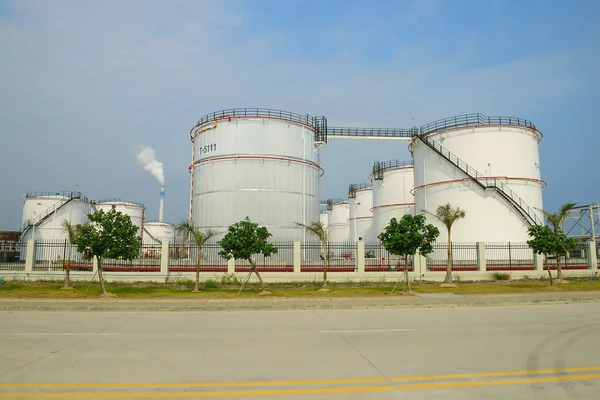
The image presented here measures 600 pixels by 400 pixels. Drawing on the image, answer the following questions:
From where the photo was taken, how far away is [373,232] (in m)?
57.7

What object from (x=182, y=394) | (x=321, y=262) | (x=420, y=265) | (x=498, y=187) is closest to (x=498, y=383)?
(x=182, y=394)

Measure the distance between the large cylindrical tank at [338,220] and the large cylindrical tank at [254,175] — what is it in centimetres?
3814

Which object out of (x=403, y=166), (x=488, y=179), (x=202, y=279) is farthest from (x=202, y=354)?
(x=403, y=166)

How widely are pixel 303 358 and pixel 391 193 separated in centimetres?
4654

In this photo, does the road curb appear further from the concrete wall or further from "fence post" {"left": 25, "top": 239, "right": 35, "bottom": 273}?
"fence post" {"left": 25, "top": 239, "right": 35, "bottom": 273}

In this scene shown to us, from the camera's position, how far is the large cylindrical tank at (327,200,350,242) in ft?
247

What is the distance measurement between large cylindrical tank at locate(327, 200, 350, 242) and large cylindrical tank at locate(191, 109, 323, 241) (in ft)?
125

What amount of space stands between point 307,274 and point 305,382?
21423 mm

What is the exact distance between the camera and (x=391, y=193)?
174 feet

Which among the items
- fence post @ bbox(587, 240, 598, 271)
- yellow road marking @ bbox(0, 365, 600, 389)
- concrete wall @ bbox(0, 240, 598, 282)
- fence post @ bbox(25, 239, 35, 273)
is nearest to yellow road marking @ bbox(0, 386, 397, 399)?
yellow road marking @ bbox(0, 365, 600, 389)

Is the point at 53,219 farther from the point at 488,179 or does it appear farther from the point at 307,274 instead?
the point at 488,179

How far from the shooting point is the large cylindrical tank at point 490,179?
35.5m

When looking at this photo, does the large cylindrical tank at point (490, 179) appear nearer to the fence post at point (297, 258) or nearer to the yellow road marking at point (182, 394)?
the fence post at point (297, 258)

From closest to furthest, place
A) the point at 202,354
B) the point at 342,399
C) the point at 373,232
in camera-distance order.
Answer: the point at 342,399, the point at 202,354, the point at 373,232
